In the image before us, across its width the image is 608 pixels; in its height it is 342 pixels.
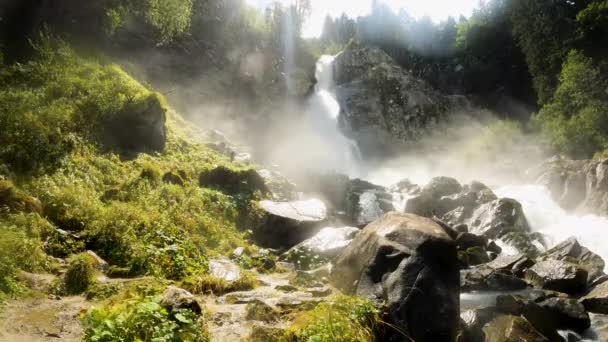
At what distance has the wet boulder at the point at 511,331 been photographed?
26.0 feet

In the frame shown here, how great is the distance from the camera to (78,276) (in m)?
7.20

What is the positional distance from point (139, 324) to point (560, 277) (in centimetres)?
1382

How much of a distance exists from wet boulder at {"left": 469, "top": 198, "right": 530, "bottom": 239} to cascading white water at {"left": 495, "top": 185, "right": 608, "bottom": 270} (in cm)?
155

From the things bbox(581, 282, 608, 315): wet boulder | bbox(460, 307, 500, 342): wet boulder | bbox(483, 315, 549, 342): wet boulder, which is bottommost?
bbox(581, 282, 608, 315): wet boulder

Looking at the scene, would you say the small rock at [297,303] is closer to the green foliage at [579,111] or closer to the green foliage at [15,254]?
the green foliage at [15,254]

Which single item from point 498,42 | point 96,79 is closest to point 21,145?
point 96,79

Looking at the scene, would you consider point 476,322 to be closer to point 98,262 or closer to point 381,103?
point 98,262

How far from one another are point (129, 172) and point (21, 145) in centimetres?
376

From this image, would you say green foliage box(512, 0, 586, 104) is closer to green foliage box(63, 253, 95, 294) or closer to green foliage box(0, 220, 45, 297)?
green foliage box(63, 253, 95, 294)

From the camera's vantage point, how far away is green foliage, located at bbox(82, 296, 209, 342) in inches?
183

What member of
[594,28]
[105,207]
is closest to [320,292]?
[105,207]

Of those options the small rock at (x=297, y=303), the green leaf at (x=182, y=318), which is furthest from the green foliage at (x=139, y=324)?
the small rock at (x=297, y=303)

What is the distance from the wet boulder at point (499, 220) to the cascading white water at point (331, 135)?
19798 millimetres

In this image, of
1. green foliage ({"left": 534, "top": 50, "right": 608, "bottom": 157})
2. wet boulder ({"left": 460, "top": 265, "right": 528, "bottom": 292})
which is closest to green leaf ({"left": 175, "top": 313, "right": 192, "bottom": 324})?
wet boulder ({"left": 460, "top": 265, "right": 528, "bottom": 292})
